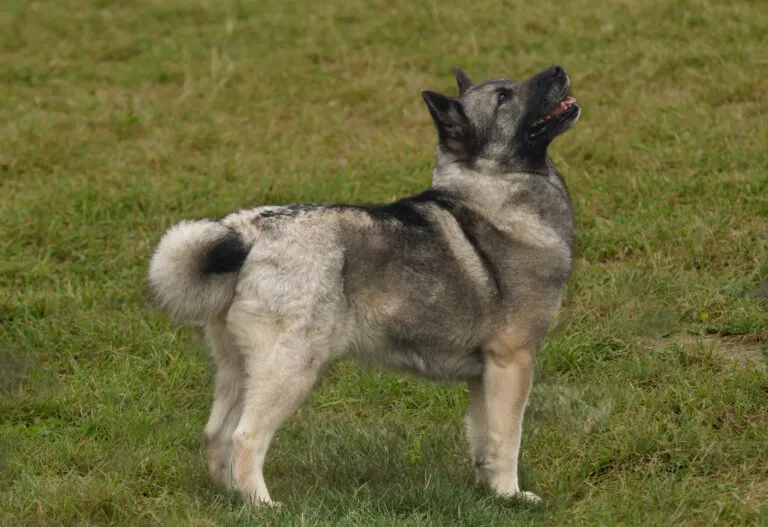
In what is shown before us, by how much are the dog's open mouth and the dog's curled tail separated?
5.24ft

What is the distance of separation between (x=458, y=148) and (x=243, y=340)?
1.47 meters

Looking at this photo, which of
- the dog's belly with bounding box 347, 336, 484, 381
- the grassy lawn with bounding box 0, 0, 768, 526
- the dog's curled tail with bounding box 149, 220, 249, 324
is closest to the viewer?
the dog's curled tail with bounding box 149, 220, 249, 324

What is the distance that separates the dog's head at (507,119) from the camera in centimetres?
527

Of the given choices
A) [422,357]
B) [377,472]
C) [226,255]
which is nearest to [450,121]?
[422,357]

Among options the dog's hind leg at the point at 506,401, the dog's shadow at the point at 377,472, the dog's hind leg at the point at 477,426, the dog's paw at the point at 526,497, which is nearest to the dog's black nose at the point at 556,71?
the dog's hind leg at the point at 506,401

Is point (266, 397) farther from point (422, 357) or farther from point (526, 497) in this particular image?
point (526, 497)

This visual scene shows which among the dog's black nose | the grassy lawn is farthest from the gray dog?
the grassy lawn

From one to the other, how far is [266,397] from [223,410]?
52 centimetres

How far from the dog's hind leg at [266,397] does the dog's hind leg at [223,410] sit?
0.32 metres

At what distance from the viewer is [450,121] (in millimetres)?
5258

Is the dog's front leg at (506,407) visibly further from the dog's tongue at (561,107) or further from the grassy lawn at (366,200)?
the dog's tongue at (561,107)

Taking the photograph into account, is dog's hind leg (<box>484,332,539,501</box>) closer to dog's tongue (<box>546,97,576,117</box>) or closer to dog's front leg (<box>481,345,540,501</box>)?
dog's front leg (<box>481,345,540,501</box>)

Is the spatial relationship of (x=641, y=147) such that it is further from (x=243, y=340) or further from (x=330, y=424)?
(x=243, y=340)

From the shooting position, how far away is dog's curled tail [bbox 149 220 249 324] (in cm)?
457
